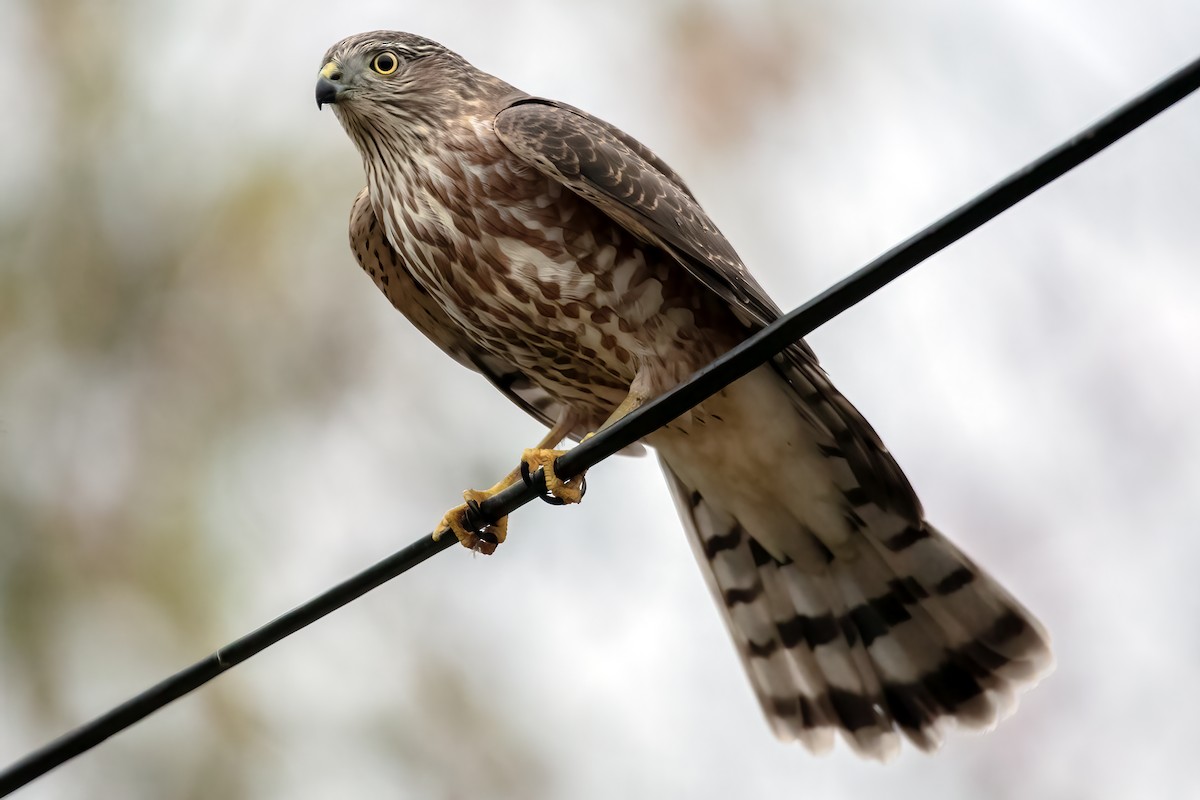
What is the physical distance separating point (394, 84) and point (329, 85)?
21cm

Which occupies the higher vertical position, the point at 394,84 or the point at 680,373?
the point at 394,84

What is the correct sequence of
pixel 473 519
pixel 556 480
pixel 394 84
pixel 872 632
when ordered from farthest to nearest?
pixel 872 632 < pixel 394 84 < pixel 473 519 < pixel 556 480

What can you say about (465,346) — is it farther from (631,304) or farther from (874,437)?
(874,437)

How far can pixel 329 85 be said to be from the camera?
4.27 meters

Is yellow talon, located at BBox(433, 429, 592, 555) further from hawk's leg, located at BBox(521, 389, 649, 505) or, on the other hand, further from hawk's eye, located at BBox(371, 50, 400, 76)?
hawk's eye, located at BBox(371, 50, 400, 76)

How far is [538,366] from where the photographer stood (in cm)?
405

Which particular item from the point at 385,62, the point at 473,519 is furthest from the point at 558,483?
the point at 385,62

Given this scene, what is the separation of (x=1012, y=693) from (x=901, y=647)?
1.24 ft

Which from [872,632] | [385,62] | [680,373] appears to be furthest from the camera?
[872,632]

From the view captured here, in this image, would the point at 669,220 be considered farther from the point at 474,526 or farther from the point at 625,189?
the point at 474,526

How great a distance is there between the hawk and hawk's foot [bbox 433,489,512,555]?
0.03 feet

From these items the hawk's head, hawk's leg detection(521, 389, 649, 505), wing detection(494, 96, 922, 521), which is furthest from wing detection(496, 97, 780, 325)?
hawk's leg detection(521, 389, 649, 505)

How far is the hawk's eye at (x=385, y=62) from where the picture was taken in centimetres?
436

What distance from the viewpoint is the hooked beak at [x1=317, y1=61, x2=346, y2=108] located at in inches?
168
